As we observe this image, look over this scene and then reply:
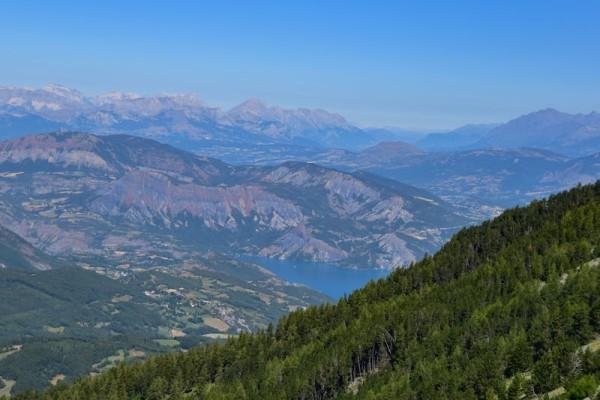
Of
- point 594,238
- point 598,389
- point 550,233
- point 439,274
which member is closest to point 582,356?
point 598,389

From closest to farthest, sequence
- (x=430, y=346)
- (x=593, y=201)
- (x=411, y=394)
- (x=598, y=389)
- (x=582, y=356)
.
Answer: (x=598, y=389) → (x=582, y=356) → (x=411, y=394) → (x=430, y=346) → (x=593, y=201)

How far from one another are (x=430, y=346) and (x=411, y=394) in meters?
20.9

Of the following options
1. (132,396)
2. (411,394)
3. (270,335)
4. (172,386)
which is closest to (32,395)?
(132,396)

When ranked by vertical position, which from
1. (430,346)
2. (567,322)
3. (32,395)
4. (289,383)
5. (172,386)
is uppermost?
(567,322)

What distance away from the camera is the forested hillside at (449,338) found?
98.1 metres

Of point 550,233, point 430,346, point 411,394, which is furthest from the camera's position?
point 550,233

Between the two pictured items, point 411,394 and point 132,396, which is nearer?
point 411,394

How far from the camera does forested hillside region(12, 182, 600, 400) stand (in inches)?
3861

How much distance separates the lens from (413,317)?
136 metres

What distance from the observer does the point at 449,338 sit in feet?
393

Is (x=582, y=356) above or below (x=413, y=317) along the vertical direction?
above

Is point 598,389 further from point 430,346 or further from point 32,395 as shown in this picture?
point 32,395

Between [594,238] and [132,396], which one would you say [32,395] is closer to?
[132,396]

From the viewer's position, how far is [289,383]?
4867 inches
